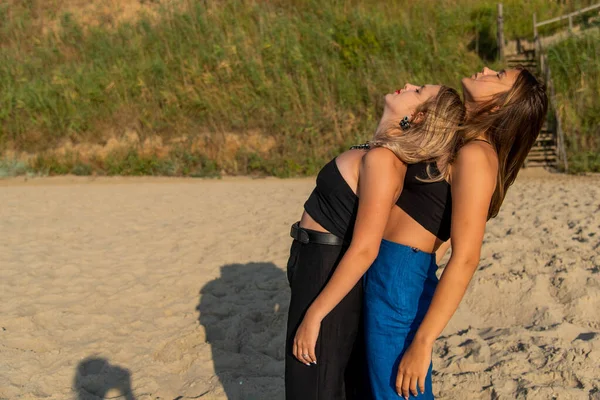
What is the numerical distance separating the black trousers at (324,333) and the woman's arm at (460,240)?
0.27 m

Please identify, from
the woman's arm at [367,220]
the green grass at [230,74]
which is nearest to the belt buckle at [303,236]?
the woman's arm at [367,220]

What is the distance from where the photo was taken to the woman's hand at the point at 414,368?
171 cm

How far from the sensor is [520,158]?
190 centimetres

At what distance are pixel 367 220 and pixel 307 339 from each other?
44 cm

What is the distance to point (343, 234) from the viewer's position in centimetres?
192

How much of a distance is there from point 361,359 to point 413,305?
0.32 m

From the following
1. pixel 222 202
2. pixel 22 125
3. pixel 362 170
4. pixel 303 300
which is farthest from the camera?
pixel 22 125

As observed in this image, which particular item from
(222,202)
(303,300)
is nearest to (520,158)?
(303,300)

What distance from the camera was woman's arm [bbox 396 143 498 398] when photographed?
1661 millimetres

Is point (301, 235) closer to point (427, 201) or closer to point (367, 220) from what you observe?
point (367, 220)

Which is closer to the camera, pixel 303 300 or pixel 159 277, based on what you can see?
pixel 303 300

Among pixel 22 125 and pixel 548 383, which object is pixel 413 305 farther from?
pixel 22 125

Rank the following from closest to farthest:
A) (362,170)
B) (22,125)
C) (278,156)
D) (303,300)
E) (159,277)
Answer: (362,170) → (303,300) → (159,277) → (278,156) → (22,125)

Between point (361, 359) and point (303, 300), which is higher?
point (303, 300)
